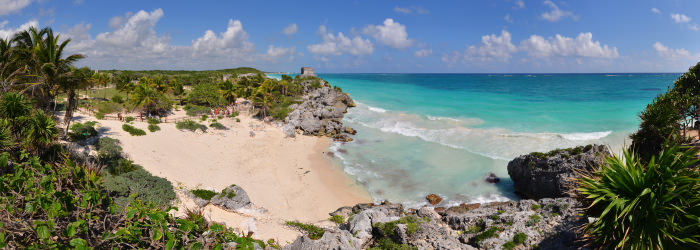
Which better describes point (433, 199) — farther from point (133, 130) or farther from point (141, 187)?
point (133, 130)

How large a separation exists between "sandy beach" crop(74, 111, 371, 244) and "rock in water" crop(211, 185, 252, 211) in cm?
38

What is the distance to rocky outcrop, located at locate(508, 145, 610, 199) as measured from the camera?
16677 millimetres

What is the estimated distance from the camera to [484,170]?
24.1 metres

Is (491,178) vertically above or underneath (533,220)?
underneath

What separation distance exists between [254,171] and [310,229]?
10732 millimetres

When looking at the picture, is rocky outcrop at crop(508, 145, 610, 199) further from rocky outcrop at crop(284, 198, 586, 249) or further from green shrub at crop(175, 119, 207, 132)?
green shrub at crop(175, 119, 207, 132)

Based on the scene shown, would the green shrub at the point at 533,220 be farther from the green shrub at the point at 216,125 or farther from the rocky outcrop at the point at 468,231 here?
the green shrub at the point at 216,125

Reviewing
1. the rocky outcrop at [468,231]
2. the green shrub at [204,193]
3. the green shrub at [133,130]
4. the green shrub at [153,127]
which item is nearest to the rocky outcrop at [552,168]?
the rocky outcrop at [468,231]

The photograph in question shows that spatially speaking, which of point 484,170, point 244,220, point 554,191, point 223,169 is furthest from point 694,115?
point 223,169

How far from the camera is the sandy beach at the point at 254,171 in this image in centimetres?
1634

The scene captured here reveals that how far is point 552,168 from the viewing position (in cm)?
1756

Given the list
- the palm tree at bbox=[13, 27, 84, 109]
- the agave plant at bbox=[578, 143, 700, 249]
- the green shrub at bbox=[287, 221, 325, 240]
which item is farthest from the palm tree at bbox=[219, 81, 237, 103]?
the agave plant at bbox=[578, 143, 700, 249]

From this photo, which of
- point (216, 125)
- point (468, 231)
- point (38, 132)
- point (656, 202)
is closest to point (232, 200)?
point (38, 132)

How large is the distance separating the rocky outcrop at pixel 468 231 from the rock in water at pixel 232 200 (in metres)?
6.41
